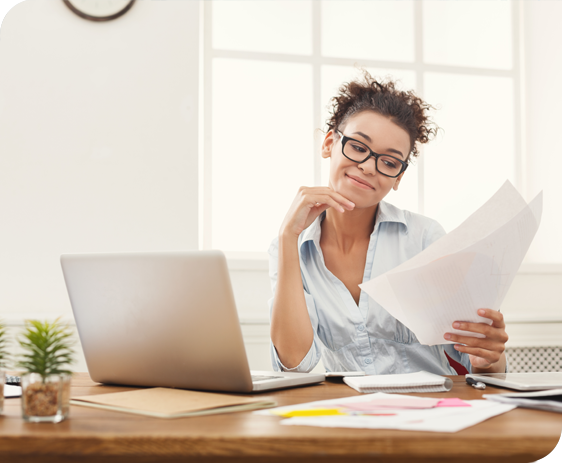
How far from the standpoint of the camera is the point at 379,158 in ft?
4.56

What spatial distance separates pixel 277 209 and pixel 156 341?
1758 mm

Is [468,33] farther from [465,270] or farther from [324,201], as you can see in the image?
[465,270]

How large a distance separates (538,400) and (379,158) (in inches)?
33.1

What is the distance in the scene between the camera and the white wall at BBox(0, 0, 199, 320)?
209cm

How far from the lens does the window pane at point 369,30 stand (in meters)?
2.59

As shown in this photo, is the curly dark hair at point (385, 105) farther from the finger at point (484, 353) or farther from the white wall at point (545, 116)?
the white wall at point (545, 116)

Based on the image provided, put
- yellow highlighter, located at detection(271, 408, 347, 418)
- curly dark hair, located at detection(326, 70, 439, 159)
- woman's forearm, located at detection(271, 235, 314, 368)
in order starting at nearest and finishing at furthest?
yellow highlighter, located at detection(271, 408, 347, 418)
woman's forearm, located at detection(271, 235, 314, 368)
curly dark hair, located at detection(326, 70, 439, 159)

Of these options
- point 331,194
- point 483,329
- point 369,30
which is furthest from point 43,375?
point 369,30

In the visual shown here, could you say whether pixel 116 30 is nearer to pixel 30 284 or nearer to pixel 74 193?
pixel 74 193

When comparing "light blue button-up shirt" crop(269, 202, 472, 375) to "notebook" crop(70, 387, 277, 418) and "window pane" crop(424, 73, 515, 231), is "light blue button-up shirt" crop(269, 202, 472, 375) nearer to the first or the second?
"notebook" crop(70, 387, 277, 418)

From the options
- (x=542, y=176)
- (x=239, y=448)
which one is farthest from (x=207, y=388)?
(x=542, y=176)

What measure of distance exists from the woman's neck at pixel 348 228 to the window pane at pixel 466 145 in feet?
3.85

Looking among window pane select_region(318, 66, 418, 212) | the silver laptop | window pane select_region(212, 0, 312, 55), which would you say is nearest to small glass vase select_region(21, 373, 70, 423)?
the silver laptop

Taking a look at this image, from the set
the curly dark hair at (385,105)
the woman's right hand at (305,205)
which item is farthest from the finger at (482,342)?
the curly dark hair at (385,105)
